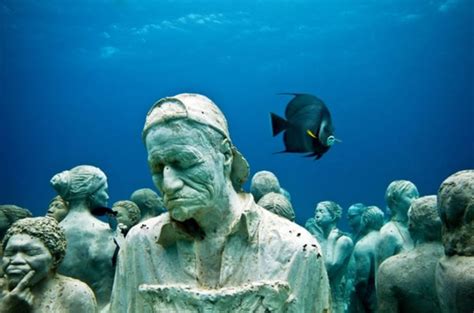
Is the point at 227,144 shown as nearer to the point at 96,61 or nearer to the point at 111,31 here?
the point at 111,31

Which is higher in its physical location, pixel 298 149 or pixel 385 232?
pixel 298 149

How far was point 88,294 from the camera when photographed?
3895 mm

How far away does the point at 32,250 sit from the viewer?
12.3 ft

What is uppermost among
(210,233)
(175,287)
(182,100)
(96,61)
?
(96,61)

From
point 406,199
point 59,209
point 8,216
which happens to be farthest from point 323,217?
point 8,216

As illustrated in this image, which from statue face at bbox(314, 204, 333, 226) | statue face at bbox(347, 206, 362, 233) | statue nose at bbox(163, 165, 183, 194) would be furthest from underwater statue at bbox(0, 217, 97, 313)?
statue face at bbox(347, 206, 362, 233)

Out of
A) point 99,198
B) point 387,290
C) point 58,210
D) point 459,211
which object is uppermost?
point 459,211

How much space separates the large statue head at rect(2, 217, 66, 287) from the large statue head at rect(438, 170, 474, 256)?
2812mm

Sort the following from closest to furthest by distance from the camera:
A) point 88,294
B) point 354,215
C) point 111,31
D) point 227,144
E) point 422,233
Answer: point 227,144
point 88,294
point 422,233
point 354,215
point 111,31

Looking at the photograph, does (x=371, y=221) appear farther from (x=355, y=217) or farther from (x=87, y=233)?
(x=87, y=233)

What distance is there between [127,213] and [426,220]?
13.2ft

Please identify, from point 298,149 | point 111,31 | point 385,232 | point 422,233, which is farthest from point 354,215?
point 111,31

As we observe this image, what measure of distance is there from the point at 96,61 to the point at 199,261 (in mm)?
62594

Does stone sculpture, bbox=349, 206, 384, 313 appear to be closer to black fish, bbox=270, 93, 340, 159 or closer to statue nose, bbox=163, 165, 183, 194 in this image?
black fish, bbox=270, 93, 340, 159
